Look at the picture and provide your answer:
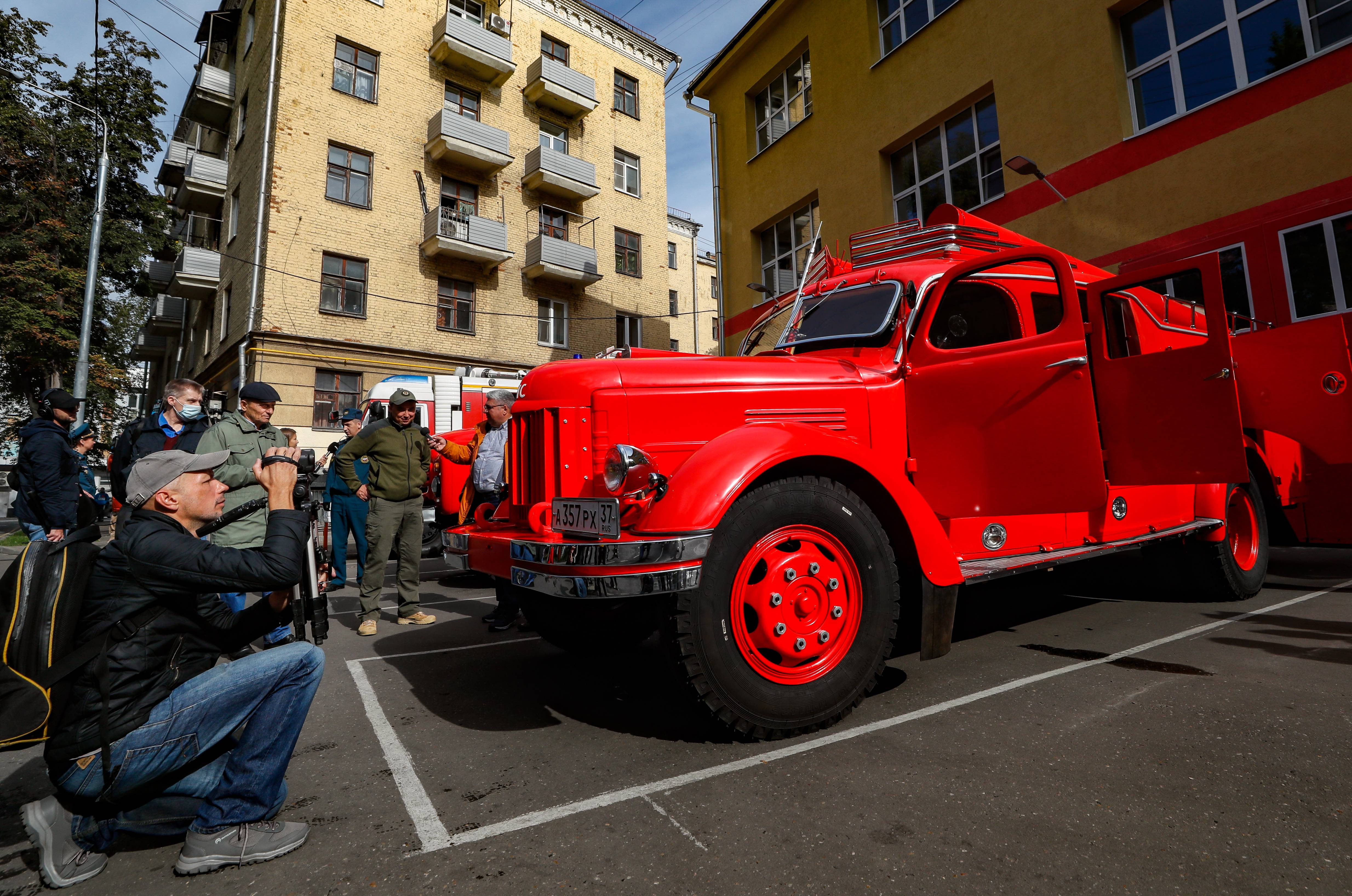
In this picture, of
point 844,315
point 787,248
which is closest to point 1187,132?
point 844,315

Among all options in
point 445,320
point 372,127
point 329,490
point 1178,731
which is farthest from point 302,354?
point 1178,731

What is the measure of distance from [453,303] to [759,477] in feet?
65.6

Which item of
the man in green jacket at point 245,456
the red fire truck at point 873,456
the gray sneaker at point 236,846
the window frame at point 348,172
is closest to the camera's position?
the gray sneaker at point 236,846

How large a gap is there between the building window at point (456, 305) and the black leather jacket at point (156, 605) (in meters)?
19.6

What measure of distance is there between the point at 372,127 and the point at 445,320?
5882 mm

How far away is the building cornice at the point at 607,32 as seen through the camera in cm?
2422

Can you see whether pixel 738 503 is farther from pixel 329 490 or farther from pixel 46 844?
pixel 329 490

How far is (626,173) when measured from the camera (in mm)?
26312

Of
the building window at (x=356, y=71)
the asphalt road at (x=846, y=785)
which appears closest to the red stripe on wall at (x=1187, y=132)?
the asphalt road at (x=846, y=785)

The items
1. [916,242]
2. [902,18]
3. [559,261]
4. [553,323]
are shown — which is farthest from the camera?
[553,323]

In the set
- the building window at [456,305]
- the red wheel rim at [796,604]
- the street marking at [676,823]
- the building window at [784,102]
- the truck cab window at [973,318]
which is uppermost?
the building window at [784,102]

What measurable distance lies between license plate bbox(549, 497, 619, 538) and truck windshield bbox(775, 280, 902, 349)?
2.13 metres

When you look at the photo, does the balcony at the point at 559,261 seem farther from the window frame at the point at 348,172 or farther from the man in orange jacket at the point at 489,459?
the man in orange jacket at the point at 489,459

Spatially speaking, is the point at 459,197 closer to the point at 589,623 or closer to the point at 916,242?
the point at 916,242
